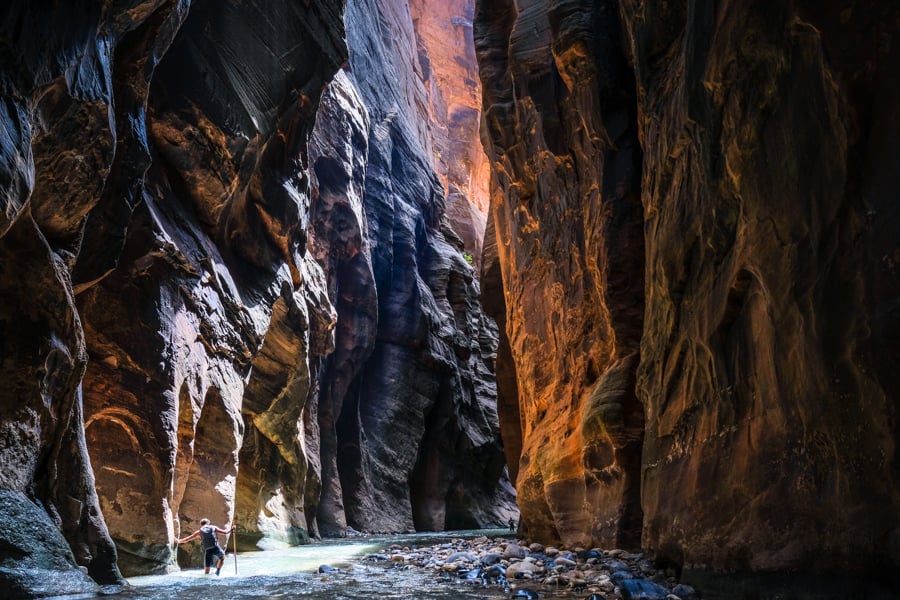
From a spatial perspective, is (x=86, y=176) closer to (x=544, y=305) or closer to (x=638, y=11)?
(x=638, y=11)

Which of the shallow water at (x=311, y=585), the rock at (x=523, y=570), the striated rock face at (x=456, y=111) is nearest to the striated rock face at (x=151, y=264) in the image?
the shallow water at (x=311, y=585)

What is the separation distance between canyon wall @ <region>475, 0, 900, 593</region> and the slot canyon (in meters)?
0.03

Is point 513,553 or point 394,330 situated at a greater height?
point 394,330

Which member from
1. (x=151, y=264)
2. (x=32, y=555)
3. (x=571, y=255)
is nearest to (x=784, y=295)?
(x=32, y=555)

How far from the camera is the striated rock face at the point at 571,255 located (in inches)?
476

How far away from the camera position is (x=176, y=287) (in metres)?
12.3

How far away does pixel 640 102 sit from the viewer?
1121 centimetres

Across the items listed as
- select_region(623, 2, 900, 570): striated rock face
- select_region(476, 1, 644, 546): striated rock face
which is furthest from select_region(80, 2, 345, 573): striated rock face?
select_region(623, 2, 900, 570): striated rock face

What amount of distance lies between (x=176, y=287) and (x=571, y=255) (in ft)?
28.2

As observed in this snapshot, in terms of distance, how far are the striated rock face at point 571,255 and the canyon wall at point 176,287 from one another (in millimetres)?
5306

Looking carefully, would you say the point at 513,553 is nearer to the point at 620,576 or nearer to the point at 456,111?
the point at 620,576

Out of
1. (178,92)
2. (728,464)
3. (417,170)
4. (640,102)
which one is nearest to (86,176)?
(178,92)

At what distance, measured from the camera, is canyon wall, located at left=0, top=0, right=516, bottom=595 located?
22.2 ft

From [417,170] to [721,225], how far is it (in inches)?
1394
